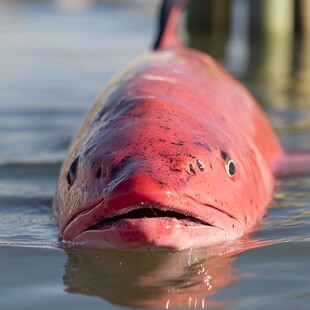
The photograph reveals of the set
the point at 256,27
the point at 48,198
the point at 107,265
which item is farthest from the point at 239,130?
the point at 256,27

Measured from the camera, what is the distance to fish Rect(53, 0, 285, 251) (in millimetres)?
3775

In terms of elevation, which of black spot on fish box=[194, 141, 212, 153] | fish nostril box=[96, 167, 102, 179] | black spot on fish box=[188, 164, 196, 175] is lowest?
fish nostril box=[96, 167, 102, 179]

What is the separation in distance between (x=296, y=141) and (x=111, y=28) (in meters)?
9.22

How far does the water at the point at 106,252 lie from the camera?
3.65 metres

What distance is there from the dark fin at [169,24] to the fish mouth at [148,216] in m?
3.08

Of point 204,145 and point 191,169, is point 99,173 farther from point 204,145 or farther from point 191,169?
point 204,145

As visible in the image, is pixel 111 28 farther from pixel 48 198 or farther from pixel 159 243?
pixel 159 243

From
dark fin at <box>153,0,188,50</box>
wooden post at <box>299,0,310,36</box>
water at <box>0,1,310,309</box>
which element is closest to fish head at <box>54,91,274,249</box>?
water at <box>0,1,310,309</box>

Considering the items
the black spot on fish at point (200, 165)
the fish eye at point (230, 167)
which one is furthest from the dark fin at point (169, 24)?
the black spot on fish at point (200, 165)

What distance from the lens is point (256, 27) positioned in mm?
13578

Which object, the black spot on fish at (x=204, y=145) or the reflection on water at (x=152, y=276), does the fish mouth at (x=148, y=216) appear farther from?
the black spot on fish at (x=204, y=145)

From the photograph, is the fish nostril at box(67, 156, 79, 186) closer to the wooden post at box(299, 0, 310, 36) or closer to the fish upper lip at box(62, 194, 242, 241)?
the fish upper lip at box(62, 194, 242, 241)

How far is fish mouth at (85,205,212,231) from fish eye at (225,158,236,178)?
45 centimetres

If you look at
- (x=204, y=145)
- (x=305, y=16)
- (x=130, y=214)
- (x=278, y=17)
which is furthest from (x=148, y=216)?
(x=305, y=16)
